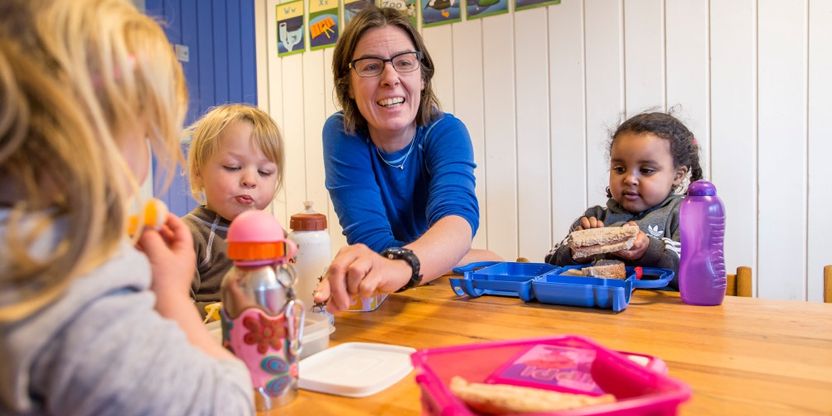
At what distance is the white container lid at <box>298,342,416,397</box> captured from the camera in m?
0.63

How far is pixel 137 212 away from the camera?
516mm

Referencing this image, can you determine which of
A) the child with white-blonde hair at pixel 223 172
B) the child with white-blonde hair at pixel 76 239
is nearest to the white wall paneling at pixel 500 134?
the child with white-blonde hair at pixel 223 172

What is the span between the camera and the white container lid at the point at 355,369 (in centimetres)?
63

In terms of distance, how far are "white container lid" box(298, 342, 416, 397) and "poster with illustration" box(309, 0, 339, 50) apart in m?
2.26

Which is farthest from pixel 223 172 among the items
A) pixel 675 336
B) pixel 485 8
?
pixel 485 8

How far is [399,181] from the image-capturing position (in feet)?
5.32

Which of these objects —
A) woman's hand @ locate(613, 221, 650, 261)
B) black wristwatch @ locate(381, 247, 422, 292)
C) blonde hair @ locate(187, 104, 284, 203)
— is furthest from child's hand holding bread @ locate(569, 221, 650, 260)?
blonde hair @ locate(187, 104, 284, 203)

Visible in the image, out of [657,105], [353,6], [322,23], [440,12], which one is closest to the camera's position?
[657,105]

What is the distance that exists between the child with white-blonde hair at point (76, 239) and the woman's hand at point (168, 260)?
78 mm

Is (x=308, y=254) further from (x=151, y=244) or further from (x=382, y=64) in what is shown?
(x=382, y=64)

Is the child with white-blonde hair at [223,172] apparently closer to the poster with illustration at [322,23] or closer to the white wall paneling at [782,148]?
the poster with illustration at [322,23]

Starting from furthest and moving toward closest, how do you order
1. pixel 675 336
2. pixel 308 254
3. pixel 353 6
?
pixel 353 6
pixel 308 254
pixel 675 336

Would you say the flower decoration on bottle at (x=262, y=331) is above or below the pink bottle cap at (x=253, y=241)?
below

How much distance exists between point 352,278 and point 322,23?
2.23m
